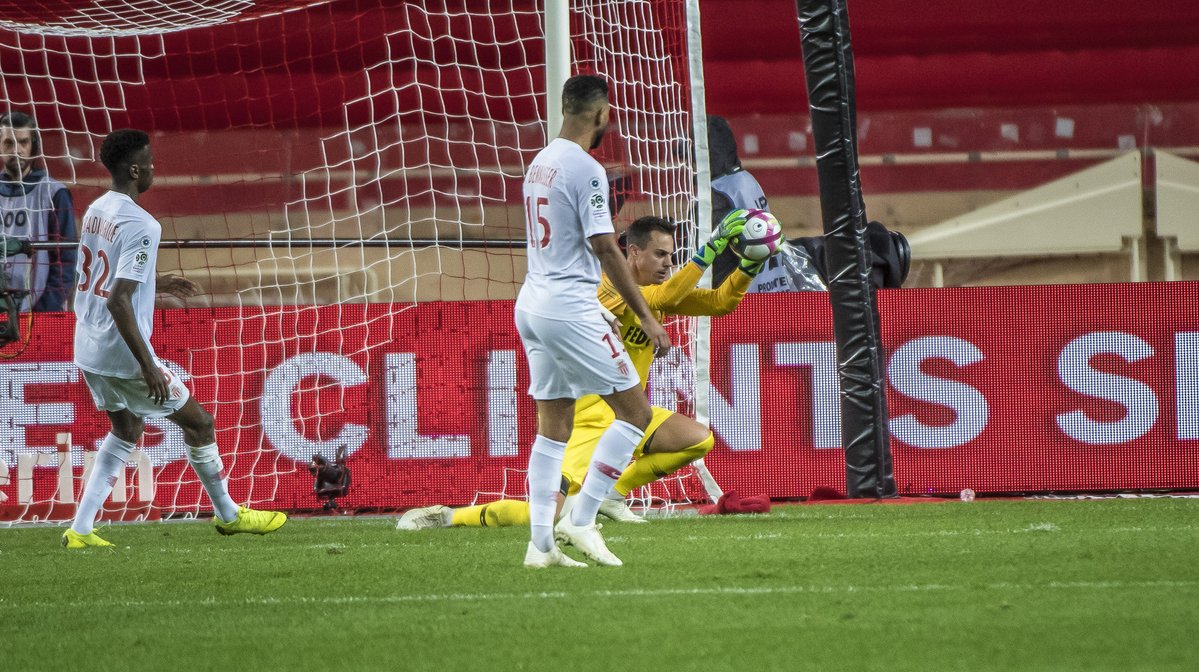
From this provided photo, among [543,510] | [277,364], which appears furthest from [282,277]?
[543,510]

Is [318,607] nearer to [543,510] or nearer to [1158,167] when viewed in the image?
[543,510]

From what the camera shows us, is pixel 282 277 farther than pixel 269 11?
Yes

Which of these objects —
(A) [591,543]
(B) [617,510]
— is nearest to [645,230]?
(B) [617,510]

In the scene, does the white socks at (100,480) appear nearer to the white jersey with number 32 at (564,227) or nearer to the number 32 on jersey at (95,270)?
the number 32 on jersey at (95,270)

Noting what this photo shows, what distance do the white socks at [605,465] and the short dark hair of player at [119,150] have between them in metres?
2.59

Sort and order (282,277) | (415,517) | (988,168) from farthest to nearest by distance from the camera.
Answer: (988,168) < (282,277) < (415,517)

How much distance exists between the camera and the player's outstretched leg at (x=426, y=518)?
7.12m

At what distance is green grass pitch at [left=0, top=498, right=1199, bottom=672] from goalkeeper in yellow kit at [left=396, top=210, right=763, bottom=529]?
50 centimetres

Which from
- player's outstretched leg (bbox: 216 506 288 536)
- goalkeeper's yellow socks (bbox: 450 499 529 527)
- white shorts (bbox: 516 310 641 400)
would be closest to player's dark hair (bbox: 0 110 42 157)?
player's outstretched leg (bbox: 216 506 288 536)

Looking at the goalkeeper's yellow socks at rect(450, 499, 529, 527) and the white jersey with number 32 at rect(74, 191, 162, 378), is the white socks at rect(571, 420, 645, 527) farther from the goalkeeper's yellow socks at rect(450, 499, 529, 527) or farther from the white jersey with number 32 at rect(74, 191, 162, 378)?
the white jersey with number 32 at rect(74, 191, 162, 378)

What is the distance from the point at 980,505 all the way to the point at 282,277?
22.3 feet

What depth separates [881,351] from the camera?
819 centimetres

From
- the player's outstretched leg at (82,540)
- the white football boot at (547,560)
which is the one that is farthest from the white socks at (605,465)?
the player's outstretched leg at (82,540)

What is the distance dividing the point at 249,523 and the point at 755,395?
2797 mm
